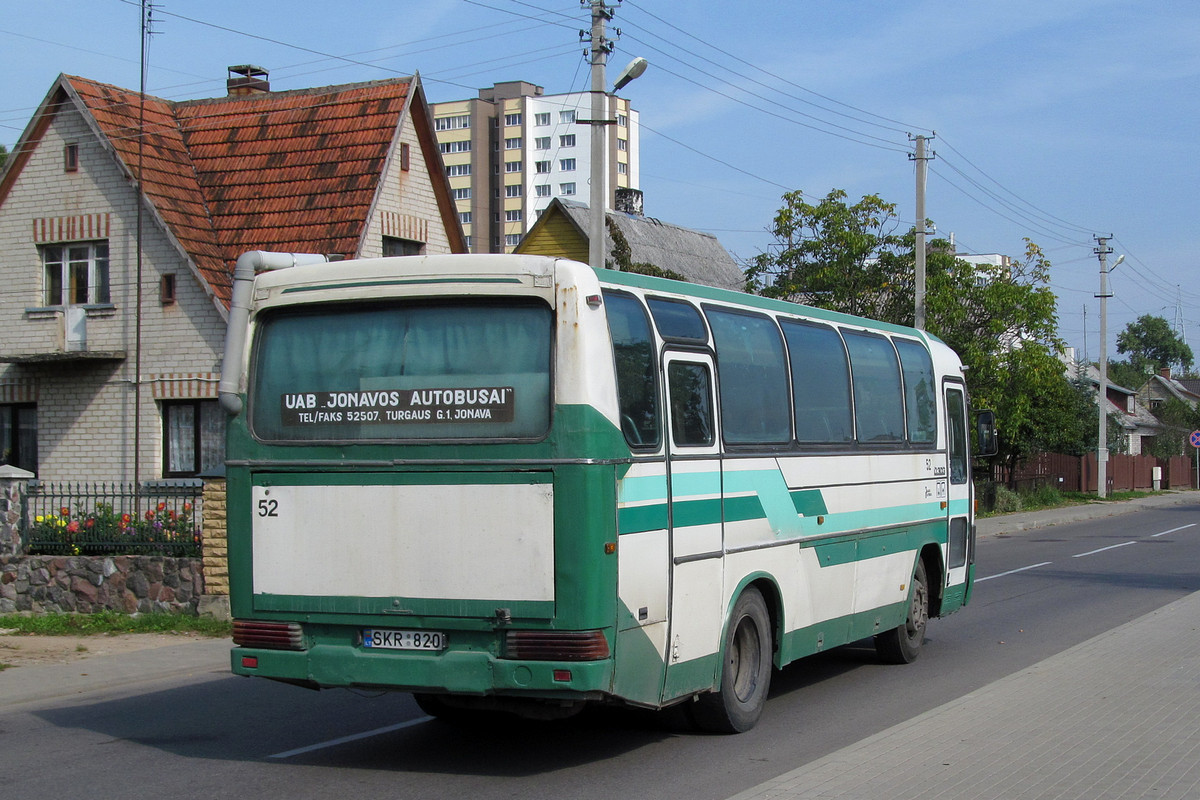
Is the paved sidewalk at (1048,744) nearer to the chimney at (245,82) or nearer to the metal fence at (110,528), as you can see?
the metal fence at (110,528)

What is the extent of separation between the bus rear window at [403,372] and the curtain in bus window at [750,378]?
174 centimetres

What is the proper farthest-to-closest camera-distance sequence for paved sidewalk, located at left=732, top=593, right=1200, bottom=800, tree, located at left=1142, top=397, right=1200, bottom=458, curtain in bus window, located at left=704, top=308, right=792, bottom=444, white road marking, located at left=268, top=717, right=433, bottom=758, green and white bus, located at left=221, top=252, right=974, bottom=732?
tree, located at left=1142, top=397, right=1200, bottom=458 < curtain in bus window, located at left=704, top=308, right=792, bottom=444 < white road marking, located at left=268, top=717, right=433, bottom=758 < green and white bus, located at left=221, top=252, right=974, bottom=732 < paved sidewalk, located at left=732, top=593, right=1200, bottom=800

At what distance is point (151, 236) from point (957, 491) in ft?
46.6

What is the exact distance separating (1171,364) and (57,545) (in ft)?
502

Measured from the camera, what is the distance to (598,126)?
1781 centimetres

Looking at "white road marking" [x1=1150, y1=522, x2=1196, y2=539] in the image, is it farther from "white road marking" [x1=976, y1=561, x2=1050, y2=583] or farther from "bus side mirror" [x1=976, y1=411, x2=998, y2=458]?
"bus side mirror" [x1=976, y1=411, x2=998, y2=458]

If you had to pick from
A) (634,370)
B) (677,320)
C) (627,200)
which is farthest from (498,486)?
(627,200)

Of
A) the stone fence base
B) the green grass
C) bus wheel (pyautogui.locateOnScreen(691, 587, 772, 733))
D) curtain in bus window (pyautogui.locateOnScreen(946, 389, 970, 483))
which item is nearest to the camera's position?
bus wheel (pyautogui.locateOnScreen(691, 587, 772, 733))

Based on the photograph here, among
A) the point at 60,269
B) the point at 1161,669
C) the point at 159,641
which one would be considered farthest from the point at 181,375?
the point at 1161,669

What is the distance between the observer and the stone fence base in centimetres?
1478

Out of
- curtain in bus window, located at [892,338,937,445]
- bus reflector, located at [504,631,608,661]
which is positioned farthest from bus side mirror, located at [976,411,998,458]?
bus reflector, located at [504,631,608,661]

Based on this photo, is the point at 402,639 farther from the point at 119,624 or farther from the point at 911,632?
the point at 119,624

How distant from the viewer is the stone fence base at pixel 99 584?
1478cm

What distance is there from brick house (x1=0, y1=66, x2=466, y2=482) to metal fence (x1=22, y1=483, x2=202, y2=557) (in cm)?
426
